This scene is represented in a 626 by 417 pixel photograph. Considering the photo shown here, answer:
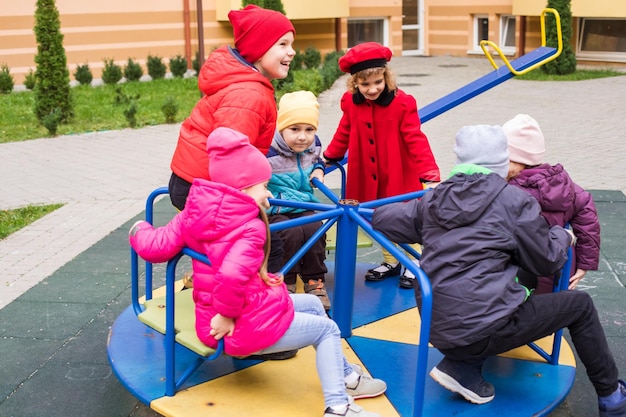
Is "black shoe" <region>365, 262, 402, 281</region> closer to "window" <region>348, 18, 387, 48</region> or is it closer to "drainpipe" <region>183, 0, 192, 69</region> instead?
"drainpipe" <region>183, 0, 192, 69</region>

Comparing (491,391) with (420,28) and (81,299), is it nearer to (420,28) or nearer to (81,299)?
(81,299)

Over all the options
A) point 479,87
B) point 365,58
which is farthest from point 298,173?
point 479,87

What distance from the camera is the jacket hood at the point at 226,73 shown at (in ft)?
10.9

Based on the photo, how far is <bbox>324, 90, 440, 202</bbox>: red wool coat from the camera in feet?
13.6

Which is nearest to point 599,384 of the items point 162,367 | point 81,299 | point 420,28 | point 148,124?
point 162,367

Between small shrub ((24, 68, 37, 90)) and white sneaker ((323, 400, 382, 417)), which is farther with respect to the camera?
small shrub ((24, 68, 37, 90))

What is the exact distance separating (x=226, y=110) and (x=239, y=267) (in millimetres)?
796

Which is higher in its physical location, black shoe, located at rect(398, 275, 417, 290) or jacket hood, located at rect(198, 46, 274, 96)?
jacket hood, located at rect(198, 46, 274, 96)

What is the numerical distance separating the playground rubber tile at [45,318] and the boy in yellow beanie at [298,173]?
1.21m

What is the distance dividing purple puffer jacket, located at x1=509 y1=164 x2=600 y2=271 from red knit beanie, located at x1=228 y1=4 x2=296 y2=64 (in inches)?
45.4

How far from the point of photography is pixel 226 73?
3.32 meters

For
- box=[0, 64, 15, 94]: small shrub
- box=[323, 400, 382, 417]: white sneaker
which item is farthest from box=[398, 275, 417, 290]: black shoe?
box=[0, 64, 15, 94]: small shrub

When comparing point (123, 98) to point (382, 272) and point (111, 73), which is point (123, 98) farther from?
point (382, 272)

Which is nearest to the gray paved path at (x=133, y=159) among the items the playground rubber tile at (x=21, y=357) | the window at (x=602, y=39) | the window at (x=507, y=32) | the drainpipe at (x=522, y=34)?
the playground rubber tile at (x=21, y=357)
